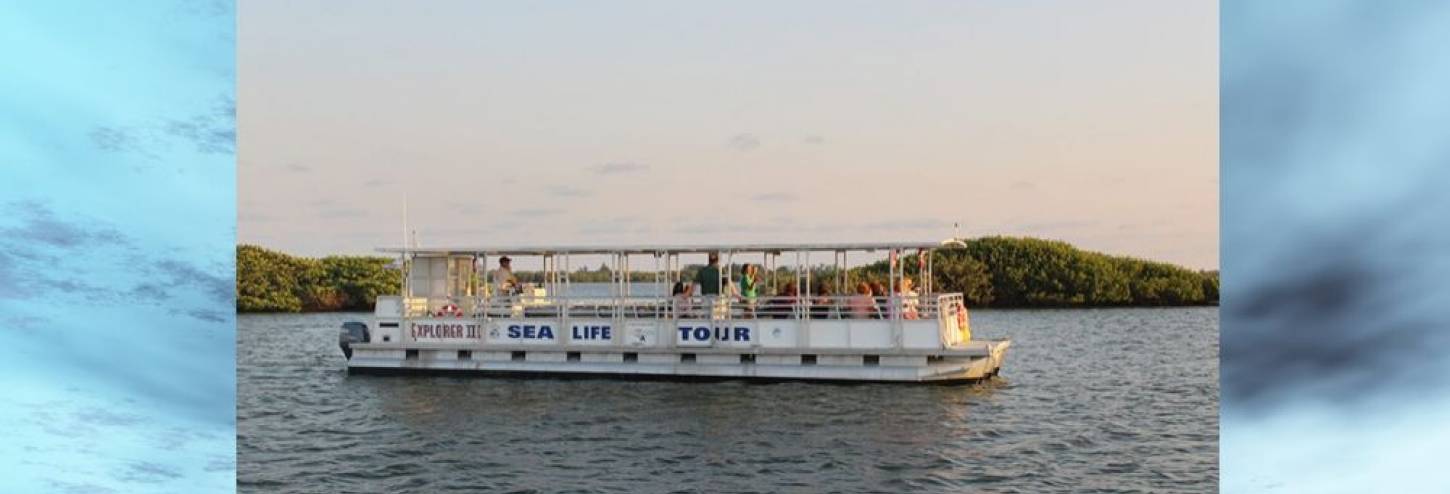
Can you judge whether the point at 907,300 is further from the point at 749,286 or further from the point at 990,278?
the point at 990,278

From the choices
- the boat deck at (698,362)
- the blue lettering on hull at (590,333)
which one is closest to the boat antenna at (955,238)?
the boat deck at (698,362)

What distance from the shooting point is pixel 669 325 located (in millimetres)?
13406

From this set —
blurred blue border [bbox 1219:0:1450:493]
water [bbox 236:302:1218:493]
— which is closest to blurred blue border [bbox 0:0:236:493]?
water [bbox 236:302:1218:493]

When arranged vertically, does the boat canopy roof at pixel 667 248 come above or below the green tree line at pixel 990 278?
above

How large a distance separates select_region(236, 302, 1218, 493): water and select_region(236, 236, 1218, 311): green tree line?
3.09 meters

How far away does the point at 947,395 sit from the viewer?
12.0 meters

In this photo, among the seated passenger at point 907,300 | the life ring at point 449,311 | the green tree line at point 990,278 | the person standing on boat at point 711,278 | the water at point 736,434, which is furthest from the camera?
the green tree line at point 990,278

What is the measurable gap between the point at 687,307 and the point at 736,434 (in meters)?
3.51

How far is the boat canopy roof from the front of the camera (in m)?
12.6

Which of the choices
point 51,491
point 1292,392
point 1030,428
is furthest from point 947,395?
point 51,491

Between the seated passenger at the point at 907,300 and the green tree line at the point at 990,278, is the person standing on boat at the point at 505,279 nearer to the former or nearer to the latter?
the green tree line at the point at 990,278

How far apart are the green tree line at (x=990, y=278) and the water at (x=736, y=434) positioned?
122 inches

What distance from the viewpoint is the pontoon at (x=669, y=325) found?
501 inches

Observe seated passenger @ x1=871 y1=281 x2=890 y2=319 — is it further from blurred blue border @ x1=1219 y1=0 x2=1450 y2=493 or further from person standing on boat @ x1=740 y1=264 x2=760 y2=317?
blurred blue border @ x1=1219 y1=0 x2=1450 y2=493
